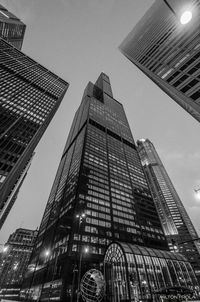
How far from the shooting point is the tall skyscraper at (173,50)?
71.6 feet

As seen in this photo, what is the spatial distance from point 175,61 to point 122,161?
7914 centimetres

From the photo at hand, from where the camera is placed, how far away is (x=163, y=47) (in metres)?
27.4

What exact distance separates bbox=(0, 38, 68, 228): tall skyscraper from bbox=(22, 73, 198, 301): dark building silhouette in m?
24.5

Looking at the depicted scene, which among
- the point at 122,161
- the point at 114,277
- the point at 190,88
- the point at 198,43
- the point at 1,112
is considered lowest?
the point at 114,277

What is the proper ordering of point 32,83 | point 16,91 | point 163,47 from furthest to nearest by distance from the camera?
point 32,83 < point 16,91 < point 163,47

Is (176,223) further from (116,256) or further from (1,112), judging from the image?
(1,112)

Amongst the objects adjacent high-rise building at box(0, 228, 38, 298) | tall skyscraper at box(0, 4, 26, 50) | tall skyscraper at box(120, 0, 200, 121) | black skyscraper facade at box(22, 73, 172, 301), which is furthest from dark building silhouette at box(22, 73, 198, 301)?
tall skyscraper at box(0, 4, 26, 50)

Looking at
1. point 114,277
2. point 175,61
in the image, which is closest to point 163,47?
A: point 175,61

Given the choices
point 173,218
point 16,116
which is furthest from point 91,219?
point 173,218

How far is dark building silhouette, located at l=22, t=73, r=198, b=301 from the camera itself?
155 feet

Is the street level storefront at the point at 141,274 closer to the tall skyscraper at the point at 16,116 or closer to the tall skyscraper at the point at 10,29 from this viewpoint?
the tall skyscraper at the point at 16,116

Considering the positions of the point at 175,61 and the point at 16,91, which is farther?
the point at 16,91

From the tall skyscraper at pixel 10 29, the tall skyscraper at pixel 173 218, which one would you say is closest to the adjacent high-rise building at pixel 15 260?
the tall skyscraper at pixel 173 218

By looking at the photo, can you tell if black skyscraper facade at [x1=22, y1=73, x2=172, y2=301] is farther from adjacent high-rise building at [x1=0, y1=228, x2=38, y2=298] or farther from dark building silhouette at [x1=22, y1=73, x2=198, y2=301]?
adjacent high-rise building at [x1=0, y1=228, x2=38, y2=298]
